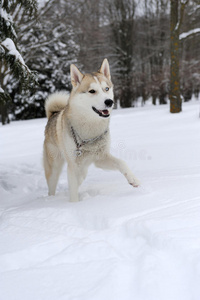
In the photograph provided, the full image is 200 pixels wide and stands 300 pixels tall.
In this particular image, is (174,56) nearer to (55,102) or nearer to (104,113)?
(55,102)

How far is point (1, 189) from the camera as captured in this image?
176 inches

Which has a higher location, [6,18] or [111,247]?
[6,18]

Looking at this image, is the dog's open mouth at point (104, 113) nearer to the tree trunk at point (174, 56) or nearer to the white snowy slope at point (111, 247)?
the white snowy slope at point (111, 247)

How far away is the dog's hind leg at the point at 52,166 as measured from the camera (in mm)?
3520

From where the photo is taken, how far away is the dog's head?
106 inches

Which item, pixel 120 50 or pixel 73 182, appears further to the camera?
pixel 120 50

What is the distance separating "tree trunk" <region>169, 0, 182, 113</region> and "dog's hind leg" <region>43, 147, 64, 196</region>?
586 cm

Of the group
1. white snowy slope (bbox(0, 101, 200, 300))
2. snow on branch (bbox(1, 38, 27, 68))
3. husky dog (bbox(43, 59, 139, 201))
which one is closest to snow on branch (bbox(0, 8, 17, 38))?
snow on branch (bbox(1, 38, 27, 68))

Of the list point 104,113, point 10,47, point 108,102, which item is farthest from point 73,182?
point 10,47

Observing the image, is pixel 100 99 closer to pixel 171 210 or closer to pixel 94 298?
pixel 171 210

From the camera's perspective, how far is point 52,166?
3.57 m

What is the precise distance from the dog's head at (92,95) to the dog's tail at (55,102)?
88 cm

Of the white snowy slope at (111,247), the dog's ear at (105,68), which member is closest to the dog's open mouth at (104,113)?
the dog's ear at (105,68)

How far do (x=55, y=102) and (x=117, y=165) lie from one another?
1516 millimetres
